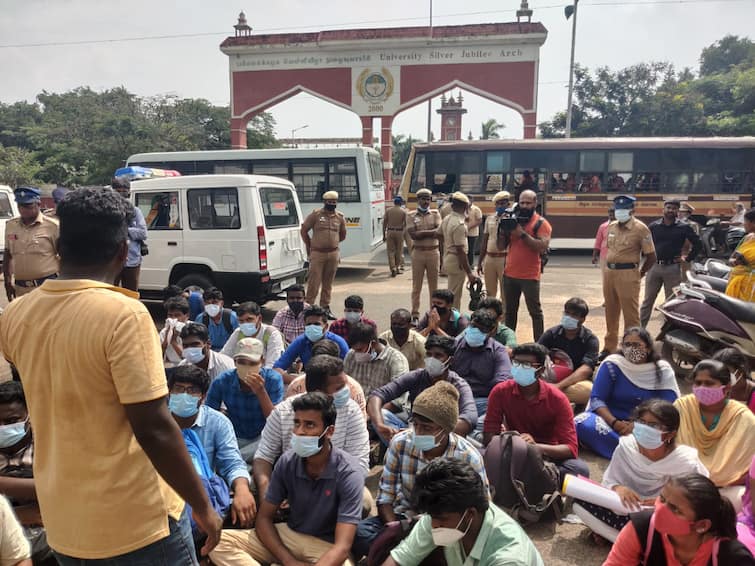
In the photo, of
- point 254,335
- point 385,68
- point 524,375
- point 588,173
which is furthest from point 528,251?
point 385,68

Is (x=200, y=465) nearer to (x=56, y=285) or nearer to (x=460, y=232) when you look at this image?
(x=56, y=285)

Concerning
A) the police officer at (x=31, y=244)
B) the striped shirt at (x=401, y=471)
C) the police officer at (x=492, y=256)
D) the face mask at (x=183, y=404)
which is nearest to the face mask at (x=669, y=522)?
the striped shirt at (x=401, y=471)

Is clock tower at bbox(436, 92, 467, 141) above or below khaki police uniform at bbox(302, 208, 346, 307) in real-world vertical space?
above

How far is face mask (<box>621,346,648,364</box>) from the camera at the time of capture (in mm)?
3941

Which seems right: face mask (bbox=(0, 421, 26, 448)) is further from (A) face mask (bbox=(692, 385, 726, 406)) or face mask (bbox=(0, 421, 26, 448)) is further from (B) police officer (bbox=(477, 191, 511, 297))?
(B) police officer (bbox=(477, 191, 511, 297))

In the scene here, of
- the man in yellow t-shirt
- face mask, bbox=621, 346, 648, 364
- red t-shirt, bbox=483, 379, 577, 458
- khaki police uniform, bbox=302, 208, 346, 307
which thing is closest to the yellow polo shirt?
the man in yellow t-shirt

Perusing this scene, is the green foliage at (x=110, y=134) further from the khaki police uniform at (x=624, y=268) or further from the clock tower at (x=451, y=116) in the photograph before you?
the khaki police uniform at (x=624, y=268)

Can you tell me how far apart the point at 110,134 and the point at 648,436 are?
30813mm

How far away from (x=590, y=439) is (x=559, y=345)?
3.50 feet

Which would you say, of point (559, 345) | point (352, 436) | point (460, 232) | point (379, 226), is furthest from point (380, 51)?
point (352, 436)

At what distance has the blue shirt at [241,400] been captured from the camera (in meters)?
3.84

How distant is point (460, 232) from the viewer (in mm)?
6961

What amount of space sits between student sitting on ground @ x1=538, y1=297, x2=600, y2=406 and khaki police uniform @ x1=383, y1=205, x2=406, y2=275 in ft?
22.5

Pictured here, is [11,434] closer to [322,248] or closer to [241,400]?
[241,400]
